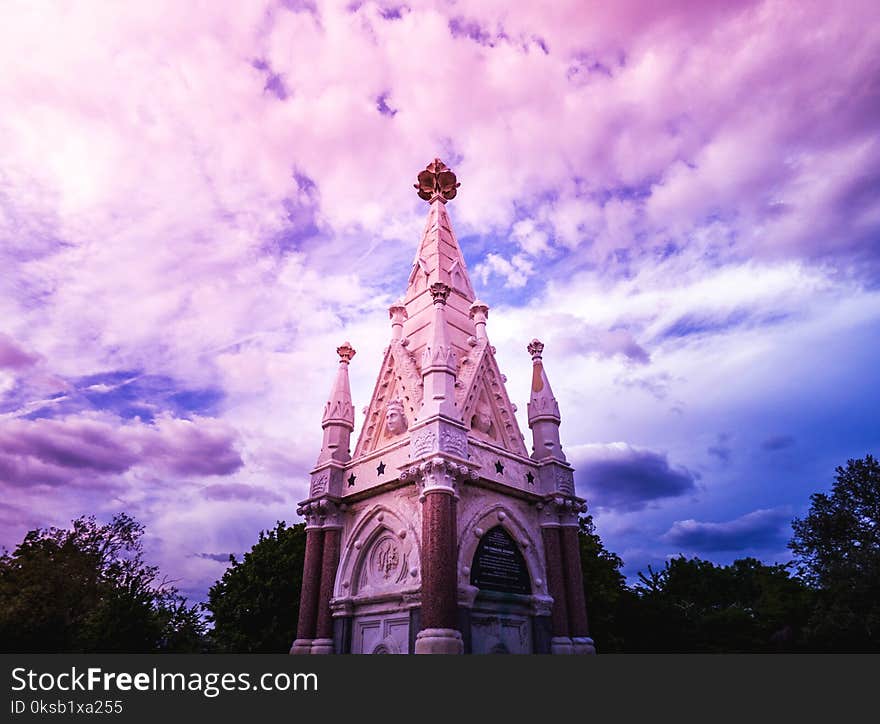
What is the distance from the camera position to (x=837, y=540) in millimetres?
31312

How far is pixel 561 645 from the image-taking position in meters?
14.3

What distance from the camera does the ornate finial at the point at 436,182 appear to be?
77.5 feet

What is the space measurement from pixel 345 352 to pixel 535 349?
7056 millimetres

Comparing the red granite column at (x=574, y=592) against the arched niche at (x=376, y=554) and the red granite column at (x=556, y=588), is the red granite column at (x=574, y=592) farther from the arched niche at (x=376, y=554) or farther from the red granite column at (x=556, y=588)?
the arched niche at (x=376, y=554)

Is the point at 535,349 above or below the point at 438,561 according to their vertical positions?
above

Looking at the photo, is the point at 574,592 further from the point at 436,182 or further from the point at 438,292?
the point at 436,182

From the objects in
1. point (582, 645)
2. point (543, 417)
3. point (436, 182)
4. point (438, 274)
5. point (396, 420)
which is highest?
point (436, 182)

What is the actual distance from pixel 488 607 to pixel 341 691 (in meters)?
7.39

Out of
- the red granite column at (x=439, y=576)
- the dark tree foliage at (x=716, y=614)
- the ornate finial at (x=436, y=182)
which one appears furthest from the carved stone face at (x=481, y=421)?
the dark tree foliage at (x=716, y=614)

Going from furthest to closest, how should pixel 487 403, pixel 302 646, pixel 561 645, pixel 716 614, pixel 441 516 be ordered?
pixel 716 614, pixel 487 403, pixel 302 646, pixel 561 645, pixel 441 516

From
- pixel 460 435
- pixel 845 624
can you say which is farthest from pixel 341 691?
pixel 845 624

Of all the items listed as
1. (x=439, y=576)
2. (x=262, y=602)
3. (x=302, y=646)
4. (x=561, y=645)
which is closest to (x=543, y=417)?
(x=561, y=645)

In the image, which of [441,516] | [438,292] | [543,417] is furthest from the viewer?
[543,417]

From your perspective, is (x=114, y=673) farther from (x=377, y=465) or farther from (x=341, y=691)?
(x=377, y=465)
